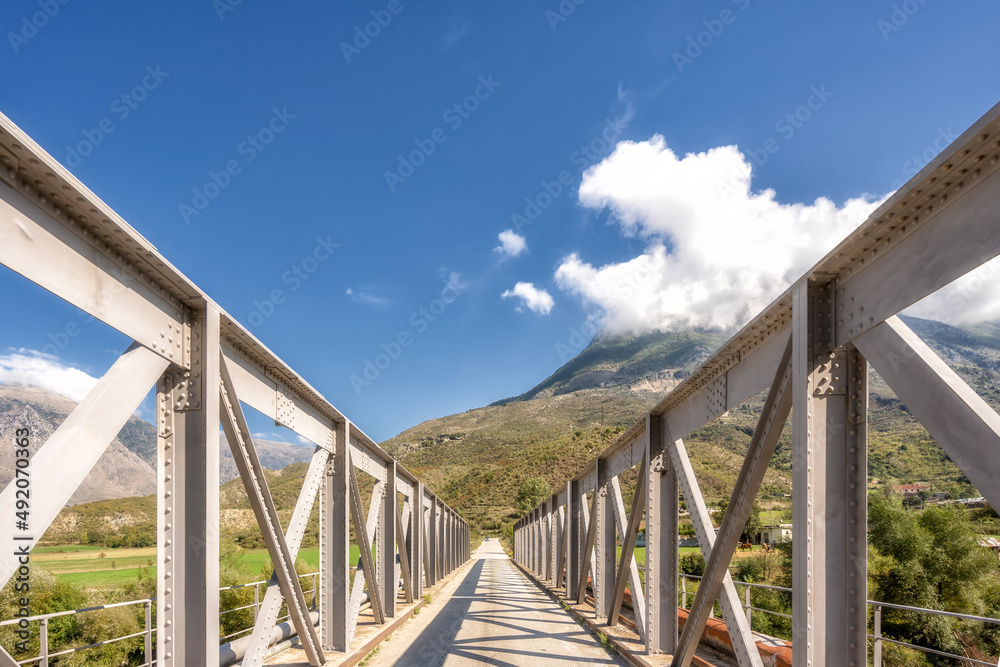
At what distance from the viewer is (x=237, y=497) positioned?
54531 millimetres

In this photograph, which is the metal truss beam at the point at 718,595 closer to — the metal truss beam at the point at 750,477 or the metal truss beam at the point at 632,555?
the metal truss beam at the point at 750,477

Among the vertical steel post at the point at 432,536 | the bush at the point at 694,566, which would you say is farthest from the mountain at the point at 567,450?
the vertical steel post at the point at 432,536

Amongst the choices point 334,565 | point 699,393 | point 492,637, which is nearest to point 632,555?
point 492,637

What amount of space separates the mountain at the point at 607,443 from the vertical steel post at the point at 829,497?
428 millimetres

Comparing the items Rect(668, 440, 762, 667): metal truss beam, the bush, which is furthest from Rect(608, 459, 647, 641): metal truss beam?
the bush

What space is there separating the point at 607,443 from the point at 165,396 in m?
81.9

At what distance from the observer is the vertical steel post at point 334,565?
8461 mm

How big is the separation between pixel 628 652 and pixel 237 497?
54.2 metres

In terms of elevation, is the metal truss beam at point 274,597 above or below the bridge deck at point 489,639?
above

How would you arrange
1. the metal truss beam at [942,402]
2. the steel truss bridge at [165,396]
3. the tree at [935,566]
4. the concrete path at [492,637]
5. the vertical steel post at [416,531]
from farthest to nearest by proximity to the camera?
the tree at [935,566]
the vertical steel post at [416,531]
the concrete path at [492,637]
the steel truss bridge at [165,396]
the metal truss beam at [942,402]

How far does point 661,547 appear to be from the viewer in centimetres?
818

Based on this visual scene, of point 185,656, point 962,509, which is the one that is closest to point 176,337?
point 185,656

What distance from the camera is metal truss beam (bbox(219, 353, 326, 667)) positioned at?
5105 millimetres

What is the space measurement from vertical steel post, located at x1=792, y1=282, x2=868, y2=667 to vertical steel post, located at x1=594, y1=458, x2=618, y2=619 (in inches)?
322
